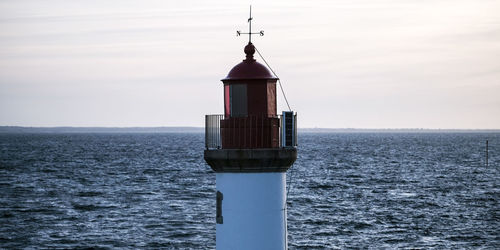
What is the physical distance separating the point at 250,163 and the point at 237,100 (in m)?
1.16

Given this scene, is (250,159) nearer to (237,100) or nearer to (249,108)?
(249,108)

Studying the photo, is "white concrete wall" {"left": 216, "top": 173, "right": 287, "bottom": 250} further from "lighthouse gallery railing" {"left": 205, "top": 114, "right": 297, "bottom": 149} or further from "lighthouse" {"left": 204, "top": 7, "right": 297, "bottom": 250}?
"lighthouse gallery railing" {"left": 205, "top": 114, "right": 297, "bottom": 149}

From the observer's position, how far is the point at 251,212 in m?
13.1

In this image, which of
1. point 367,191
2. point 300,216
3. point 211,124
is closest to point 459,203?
point 367,191

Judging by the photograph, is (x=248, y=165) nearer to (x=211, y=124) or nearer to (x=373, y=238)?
(x=211, y=124)

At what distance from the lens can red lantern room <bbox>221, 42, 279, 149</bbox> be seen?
43.0 feet

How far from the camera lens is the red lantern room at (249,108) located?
13.1m

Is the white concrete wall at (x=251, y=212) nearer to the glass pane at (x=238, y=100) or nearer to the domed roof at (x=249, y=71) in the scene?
the glass pane at (x=238, y=100)

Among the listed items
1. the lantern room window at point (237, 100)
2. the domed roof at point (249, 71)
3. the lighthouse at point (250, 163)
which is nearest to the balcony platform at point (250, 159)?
the lighthouse at point (250, 163)

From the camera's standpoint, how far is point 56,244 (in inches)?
1566

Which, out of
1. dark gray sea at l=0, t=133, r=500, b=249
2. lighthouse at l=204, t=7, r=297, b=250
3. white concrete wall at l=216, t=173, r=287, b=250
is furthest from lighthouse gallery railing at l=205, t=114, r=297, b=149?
dark gray sea at l=0, t=133, r=500, b=249

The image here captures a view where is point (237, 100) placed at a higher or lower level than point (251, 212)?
higher

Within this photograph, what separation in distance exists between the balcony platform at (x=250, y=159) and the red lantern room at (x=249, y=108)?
0.21 meters

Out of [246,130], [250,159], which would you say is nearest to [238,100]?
[246,130]
